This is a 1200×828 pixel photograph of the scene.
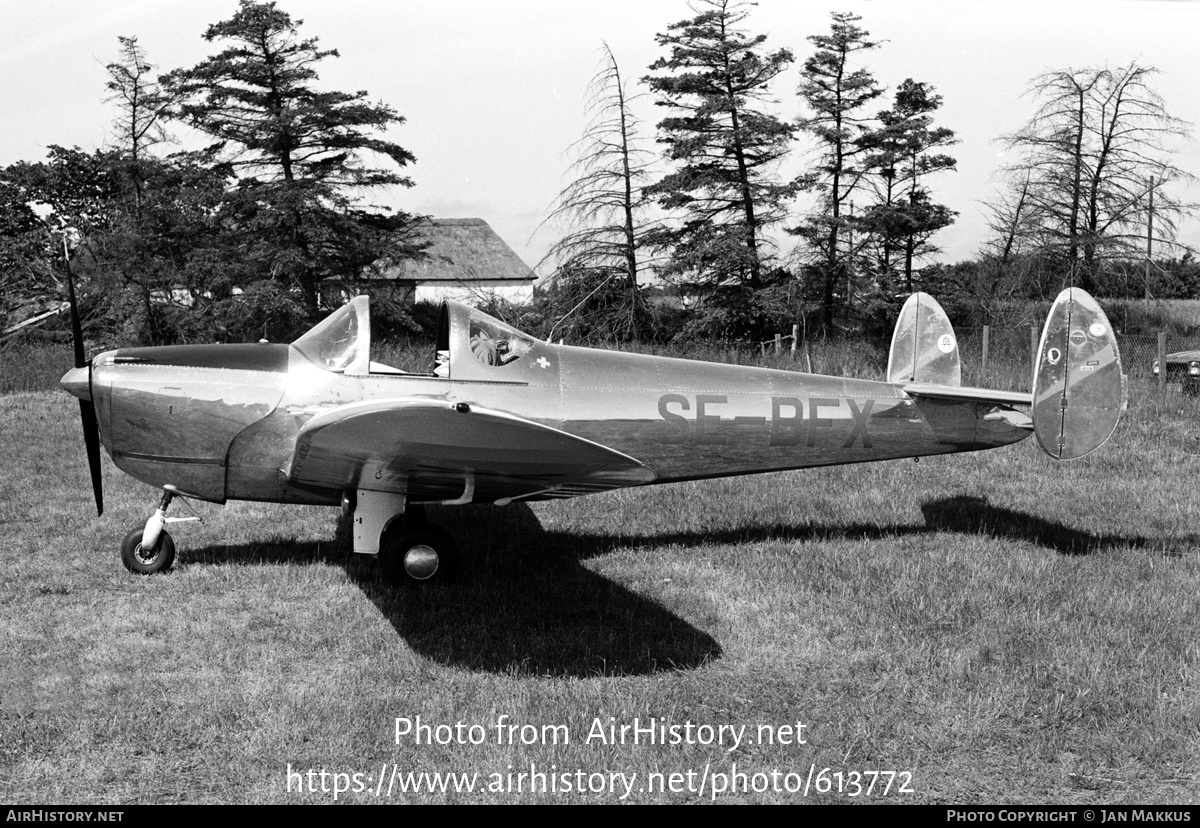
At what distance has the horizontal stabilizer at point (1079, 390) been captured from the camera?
279 inches

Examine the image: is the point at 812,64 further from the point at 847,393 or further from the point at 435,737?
the point at 435,737

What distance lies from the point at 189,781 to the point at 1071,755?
155 inches

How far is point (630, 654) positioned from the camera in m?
5.73

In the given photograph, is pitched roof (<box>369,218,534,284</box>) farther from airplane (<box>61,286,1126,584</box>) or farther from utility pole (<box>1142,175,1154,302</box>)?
airplane (<box>61,286,1126,584</box>)

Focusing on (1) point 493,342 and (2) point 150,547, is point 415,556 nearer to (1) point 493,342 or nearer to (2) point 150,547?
(1) point 493,342

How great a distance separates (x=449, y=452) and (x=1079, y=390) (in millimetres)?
4607

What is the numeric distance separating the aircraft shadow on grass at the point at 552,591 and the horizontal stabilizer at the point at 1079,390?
3.74 ft

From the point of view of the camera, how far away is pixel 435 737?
15.4 ft

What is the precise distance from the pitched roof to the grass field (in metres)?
37.4

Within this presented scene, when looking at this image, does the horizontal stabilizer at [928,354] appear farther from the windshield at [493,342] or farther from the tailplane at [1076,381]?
the windshield at [493,342]

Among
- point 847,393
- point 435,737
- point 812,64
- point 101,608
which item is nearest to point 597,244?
point 812,64

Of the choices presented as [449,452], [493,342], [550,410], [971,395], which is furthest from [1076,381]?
[449,452]

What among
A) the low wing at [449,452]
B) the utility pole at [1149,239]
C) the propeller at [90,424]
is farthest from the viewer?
the utility pole at [1149,239]

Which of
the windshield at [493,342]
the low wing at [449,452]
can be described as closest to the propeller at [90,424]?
the low wing at [449,452]
